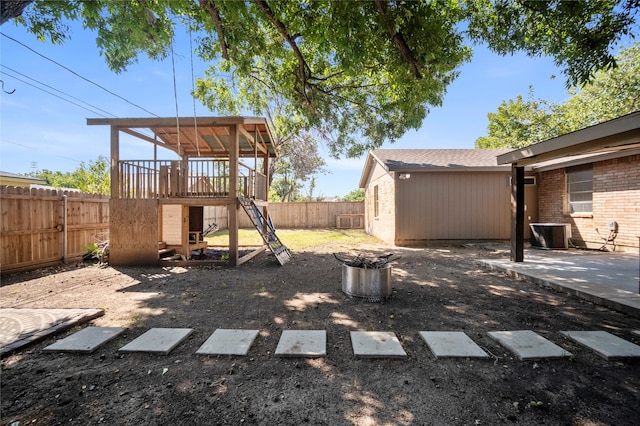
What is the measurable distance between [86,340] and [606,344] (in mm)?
5146

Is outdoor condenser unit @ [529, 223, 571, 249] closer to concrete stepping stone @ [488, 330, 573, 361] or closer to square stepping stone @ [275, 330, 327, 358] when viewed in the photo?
concrete stepping stone @ [488, 330, 573, 361]

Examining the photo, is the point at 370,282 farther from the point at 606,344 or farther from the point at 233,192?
the point at 233,192

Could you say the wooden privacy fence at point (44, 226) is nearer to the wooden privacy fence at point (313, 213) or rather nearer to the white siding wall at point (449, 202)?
the white siding wall at point (449, 202)

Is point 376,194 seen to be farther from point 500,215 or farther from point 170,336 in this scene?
point 170,336

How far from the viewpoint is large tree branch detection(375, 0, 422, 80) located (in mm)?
4171

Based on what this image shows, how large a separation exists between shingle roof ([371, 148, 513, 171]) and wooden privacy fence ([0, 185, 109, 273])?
9.35m

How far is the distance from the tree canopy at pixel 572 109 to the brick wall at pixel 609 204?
4.14 metres

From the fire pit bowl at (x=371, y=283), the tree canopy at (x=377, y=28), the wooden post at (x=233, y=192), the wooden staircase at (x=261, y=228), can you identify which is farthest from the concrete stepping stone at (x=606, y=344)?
the wooden post at (x=233, y=192)

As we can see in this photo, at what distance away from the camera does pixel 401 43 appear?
181 inches

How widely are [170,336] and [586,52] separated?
743cm

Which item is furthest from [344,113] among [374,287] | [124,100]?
[124,100]

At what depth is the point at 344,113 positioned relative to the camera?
10.5m

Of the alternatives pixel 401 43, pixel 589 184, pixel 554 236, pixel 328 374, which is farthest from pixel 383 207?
pixel 328 374

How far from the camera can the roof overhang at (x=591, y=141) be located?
3.71m
